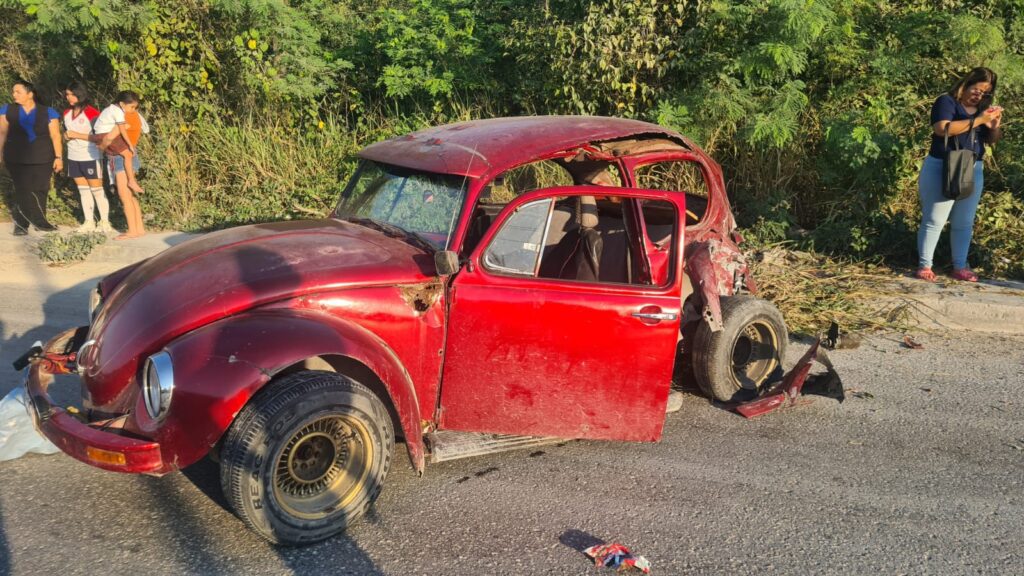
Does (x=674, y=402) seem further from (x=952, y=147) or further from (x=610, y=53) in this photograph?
(x=610, y=53)

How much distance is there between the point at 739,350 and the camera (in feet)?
18.3

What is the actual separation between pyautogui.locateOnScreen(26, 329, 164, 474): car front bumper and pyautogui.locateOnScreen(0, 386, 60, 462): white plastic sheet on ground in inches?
20.4

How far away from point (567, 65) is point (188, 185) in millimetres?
5325

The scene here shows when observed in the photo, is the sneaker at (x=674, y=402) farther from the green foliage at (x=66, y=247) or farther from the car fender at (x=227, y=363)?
the green foliage at (x=66, y=247)

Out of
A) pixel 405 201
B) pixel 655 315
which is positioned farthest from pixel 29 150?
pixel 655 315

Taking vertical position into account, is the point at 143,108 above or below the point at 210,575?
above

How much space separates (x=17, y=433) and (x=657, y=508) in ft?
10.9

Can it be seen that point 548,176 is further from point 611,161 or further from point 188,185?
point 188,185

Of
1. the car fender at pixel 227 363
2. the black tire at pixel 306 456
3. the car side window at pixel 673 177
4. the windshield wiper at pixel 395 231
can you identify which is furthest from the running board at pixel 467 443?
the car side window at pixel 673 177

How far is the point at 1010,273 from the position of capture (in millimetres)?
7945

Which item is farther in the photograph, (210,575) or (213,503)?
(213,503)

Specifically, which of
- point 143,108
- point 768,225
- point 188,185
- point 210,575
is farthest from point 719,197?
point 143,108

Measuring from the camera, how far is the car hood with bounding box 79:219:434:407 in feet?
12.0

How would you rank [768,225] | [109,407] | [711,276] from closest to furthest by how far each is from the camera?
[109,407] → [711,276] → [768,225]
